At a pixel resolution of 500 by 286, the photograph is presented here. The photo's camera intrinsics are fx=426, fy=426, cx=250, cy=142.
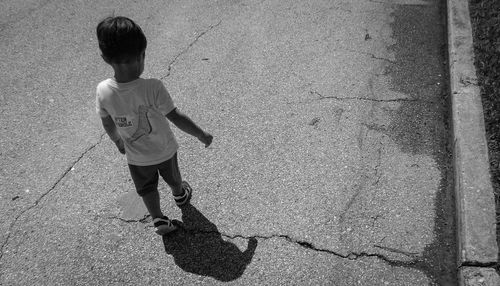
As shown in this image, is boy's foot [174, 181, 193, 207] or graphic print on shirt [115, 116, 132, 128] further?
boy's foot [174, 181, 193, 207]

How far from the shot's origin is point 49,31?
19.0 ft

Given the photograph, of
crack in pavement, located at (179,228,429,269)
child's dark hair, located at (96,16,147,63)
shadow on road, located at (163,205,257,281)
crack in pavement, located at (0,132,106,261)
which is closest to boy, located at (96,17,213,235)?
child's dark hair, located at (96,16,147,63)

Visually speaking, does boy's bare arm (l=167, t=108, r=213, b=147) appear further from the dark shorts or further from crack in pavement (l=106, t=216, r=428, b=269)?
crack in pavement (l=106, t=216, r=428, b=269)

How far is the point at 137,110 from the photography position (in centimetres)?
243

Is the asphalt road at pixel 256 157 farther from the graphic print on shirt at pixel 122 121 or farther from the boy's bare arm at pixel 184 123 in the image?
the graphic print on shirt at pixel 122 121

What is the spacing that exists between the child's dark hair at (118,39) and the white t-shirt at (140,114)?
18 cm

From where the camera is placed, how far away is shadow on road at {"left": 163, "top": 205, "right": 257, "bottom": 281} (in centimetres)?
276

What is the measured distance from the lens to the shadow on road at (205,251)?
276 centimetres

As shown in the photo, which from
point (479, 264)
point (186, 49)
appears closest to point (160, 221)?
point (479, 264)

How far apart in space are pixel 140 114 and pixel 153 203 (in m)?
0.72

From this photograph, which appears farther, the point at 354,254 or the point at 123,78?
the point at 354,254

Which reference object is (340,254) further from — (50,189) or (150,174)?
(50,189)

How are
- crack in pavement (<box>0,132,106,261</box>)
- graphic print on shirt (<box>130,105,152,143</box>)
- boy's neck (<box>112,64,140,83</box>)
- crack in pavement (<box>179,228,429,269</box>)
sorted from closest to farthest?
boy's neck (<box>112,64,140,83</box>), graphic print on shirt (<box>130,105,152,143</box>), crack in pavement (<box>179,228,429,269</box>), crack in pavement (<box>0,132,106,261</box>)

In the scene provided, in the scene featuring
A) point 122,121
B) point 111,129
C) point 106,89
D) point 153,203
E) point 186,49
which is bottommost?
point 186,49
